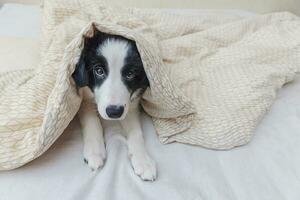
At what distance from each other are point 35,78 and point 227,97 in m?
0.57

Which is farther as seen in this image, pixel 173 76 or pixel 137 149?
pixel 173 76

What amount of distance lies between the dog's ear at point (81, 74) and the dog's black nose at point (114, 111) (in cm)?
12

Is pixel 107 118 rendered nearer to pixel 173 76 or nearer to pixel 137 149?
pixel 137 149

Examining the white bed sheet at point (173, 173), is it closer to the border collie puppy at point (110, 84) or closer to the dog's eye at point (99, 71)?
the border collie puppy at point (110, 84)

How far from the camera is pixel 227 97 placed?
1.08 m

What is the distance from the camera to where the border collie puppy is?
2.90ft

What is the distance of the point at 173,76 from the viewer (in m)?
1.18

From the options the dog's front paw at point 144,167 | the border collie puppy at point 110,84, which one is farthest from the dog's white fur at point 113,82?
the dog's front paw at point 144,167

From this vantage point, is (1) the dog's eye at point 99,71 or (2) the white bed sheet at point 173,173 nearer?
(2) the white bed sheet at point 173,173

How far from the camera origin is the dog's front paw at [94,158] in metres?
0.88

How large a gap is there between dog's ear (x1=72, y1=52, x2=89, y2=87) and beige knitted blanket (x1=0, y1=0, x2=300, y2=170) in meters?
0.02

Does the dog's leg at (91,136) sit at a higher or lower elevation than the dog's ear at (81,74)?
lower

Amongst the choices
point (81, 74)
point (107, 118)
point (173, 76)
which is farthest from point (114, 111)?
point (173, 76)

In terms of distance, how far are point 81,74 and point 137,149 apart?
243mm
